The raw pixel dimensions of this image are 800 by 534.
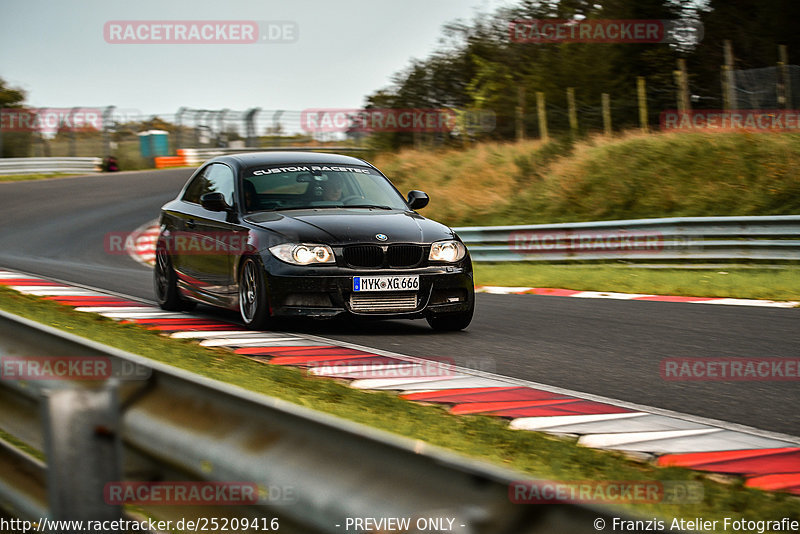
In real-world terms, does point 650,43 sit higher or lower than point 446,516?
higher

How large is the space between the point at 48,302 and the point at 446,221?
15867mm

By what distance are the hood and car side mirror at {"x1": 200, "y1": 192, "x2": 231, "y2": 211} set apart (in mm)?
388

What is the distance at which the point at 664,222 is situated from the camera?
1617 cm

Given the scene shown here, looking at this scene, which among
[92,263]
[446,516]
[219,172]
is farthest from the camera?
[92,263]

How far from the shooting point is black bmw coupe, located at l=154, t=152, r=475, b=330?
8.30 meters

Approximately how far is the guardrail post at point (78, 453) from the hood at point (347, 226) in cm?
571

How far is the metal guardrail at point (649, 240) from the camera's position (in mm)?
14875

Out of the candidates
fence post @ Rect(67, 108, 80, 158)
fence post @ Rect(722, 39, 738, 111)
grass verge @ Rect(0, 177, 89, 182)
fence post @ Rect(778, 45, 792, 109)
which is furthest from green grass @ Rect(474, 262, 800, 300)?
fence post @ Rect(67, 108, 80, 158)

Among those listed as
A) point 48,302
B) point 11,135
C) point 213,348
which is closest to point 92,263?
point 48,302

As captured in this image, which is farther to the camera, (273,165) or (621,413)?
(273,165)

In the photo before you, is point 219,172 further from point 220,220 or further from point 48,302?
point 48,302

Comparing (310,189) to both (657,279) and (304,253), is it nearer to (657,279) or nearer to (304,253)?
(304,253)
